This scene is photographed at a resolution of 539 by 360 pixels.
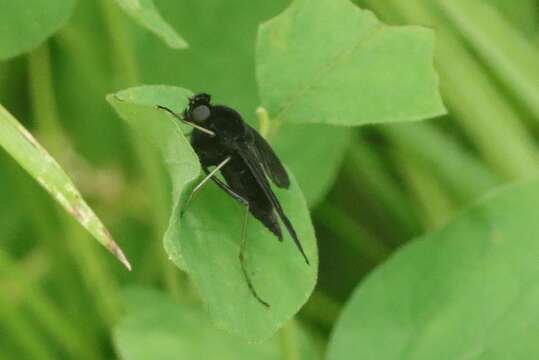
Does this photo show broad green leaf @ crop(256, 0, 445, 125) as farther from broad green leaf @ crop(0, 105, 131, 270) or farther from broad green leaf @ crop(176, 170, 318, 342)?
broad green leaf @ crop(0, 105, 131, 270)

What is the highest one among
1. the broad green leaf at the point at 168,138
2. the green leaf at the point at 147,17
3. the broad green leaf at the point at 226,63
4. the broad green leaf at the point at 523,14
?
the green leaf at the point at 147,17

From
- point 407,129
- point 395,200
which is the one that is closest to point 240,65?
point 407,129

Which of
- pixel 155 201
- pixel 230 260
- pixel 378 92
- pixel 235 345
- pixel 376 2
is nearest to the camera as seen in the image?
pixel 230 260

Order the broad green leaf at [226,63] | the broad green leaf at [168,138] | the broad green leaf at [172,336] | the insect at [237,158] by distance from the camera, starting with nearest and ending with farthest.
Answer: the broad green leaf at [168,138] → the insect at [237,158] → the broad green leaf at [172,336] → the broad green leaf at [226,63]

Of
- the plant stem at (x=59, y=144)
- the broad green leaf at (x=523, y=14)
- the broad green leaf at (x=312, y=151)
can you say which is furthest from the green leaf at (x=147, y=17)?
the broad green leaf at (x=523, y=14)

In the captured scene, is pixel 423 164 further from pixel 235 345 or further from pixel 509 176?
pixel 235 345

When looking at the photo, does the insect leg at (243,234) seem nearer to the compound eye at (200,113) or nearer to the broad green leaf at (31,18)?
the compound eye at (200,113)

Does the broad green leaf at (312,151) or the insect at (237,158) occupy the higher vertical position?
the insect at (237,158)
